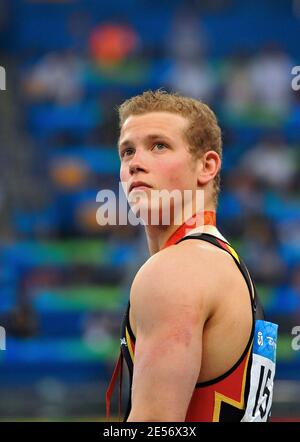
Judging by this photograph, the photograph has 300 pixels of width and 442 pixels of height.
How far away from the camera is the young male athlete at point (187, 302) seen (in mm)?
2643

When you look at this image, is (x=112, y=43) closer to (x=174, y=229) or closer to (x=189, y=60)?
(x=189, y=60)

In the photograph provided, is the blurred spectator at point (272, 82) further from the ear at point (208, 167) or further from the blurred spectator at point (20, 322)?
the ear at point (208, 167)

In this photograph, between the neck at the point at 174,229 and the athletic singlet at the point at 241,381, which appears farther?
the neck at the point at 174,229

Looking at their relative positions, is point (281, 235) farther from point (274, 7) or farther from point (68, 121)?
point (274, 7)

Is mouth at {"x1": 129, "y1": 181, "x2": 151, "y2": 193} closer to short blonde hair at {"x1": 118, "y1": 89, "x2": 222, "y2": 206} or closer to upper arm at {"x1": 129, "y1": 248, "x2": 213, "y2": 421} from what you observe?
short blonde hair at {"x1": 118, "y1": 89, "x2": 222, "y2": 206}

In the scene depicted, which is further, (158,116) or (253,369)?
(158,116)

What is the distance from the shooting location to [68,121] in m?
14.5

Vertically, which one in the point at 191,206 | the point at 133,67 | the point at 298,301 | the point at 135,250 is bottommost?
the point at 191,206

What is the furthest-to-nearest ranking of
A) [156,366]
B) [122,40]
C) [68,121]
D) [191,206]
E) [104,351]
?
1. [122,40]
2. [68,121]
3. [104,351]
4. [191,206]
5. [156,366]

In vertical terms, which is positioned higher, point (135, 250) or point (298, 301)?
point (135, 250)

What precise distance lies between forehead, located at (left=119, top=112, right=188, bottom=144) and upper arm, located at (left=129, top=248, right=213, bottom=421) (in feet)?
1.92

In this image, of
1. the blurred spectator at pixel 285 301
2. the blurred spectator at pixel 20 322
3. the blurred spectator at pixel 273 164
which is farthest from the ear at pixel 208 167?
the blurred spectator at pixel 273 164

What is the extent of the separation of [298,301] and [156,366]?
891 centimetres

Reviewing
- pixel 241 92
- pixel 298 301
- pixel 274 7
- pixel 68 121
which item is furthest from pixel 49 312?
pixel 274 7
